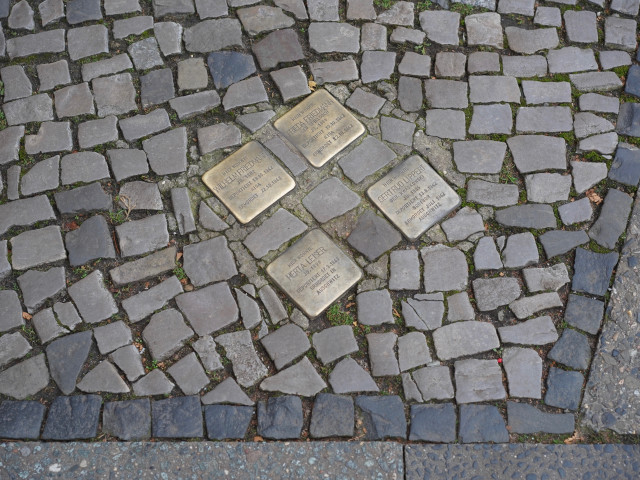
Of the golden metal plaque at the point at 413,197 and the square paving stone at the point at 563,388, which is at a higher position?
the golden metal plaque at the point at 413,197

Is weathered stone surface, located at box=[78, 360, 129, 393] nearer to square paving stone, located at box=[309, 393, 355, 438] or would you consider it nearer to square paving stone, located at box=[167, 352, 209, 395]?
square paving stone, located at box=[167, 352, 209, 395]

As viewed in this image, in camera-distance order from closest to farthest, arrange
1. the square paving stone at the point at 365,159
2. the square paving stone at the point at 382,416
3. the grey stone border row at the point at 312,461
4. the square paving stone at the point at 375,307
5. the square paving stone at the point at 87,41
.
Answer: the grey stone border row at the point at 312,461 → the square paving stone at the point at 382,416 → the square paving stone at the point at 375,307 → the square paving stone at the point at 365,159 → the square paving stone at the point at 87,41

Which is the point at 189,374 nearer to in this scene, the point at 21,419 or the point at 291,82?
the point at 21,419

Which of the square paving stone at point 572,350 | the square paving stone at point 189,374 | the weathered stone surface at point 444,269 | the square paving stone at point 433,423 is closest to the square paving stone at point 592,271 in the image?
the square paving stone at point 572,350

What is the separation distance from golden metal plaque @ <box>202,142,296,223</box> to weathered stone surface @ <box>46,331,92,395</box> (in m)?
1.02

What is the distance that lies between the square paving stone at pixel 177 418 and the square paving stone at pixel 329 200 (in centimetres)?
119

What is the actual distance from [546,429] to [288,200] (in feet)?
5.86

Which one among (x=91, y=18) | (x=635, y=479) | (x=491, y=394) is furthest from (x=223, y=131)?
(x=635, y=479)

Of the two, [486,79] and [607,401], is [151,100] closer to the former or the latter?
[486,79]

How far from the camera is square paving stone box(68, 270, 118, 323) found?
3.12 m

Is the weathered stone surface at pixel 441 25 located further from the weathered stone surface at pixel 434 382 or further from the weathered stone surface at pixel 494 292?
the weathered stone surface at pixel 434 382

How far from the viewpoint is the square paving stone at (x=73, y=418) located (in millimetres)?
2896

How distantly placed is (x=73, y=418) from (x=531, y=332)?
2.34 m

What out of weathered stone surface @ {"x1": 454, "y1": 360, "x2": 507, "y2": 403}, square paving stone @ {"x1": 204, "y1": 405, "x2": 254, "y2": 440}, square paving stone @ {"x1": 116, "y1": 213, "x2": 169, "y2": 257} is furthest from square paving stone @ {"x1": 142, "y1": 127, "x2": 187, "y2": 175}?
weathered stone surface @ {"x1": 454, "y1": 360, "x2": 507, "y2": 403}
